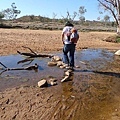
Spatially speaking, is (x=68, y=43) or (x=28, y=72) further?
(x=68, y=43)

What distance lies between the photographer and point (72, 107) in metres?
5.41

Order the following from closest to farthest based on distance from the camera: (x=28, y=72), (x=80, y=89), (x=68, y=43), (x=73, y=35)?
(x=80, y=89), (x=28, y=72), (x=73, y=35), (x=68, y=43)

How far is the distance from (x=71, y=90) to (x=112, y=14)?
955 inches

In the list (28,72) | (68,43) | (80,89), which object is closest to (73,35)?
(68,43)

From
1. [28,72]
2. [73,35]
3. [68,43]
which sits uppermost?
[73,35]

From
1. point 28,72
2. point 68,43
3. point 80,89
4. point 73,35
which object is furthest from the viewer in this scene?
point 68,43

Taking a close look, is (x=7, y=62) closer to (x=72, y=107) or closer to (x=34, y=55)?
(x=34, y=55)

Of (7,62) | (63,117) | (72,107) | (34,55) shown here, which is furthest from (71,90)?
(34,55)

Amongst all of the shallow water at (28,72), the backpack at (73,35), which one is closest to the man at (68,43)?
the backpack at (73,35)

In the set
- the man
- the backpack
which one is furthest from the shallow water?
the backpack

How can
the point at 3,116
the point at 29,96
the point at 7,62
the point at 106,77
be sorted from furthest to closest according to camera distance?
the point at 7,62, the point at 106,77, the point at 29,96, the point at 3,116

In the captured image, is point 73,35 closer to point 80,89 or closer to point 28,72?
point 28,72

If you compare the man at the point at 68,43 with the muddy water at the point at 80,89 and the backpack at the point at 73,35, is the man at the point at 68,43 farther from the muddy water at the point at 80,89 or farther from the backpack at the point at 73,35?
the muddy water at the point at 80,89

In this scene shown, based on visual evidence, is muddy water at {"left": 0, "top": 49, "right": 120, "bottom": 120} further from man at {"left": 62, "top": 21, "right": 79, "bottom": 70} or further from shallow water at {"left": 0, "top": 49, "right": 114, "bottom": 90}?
man at {"left": 62, "top": 21, "right": 79, "bottom": 70}
